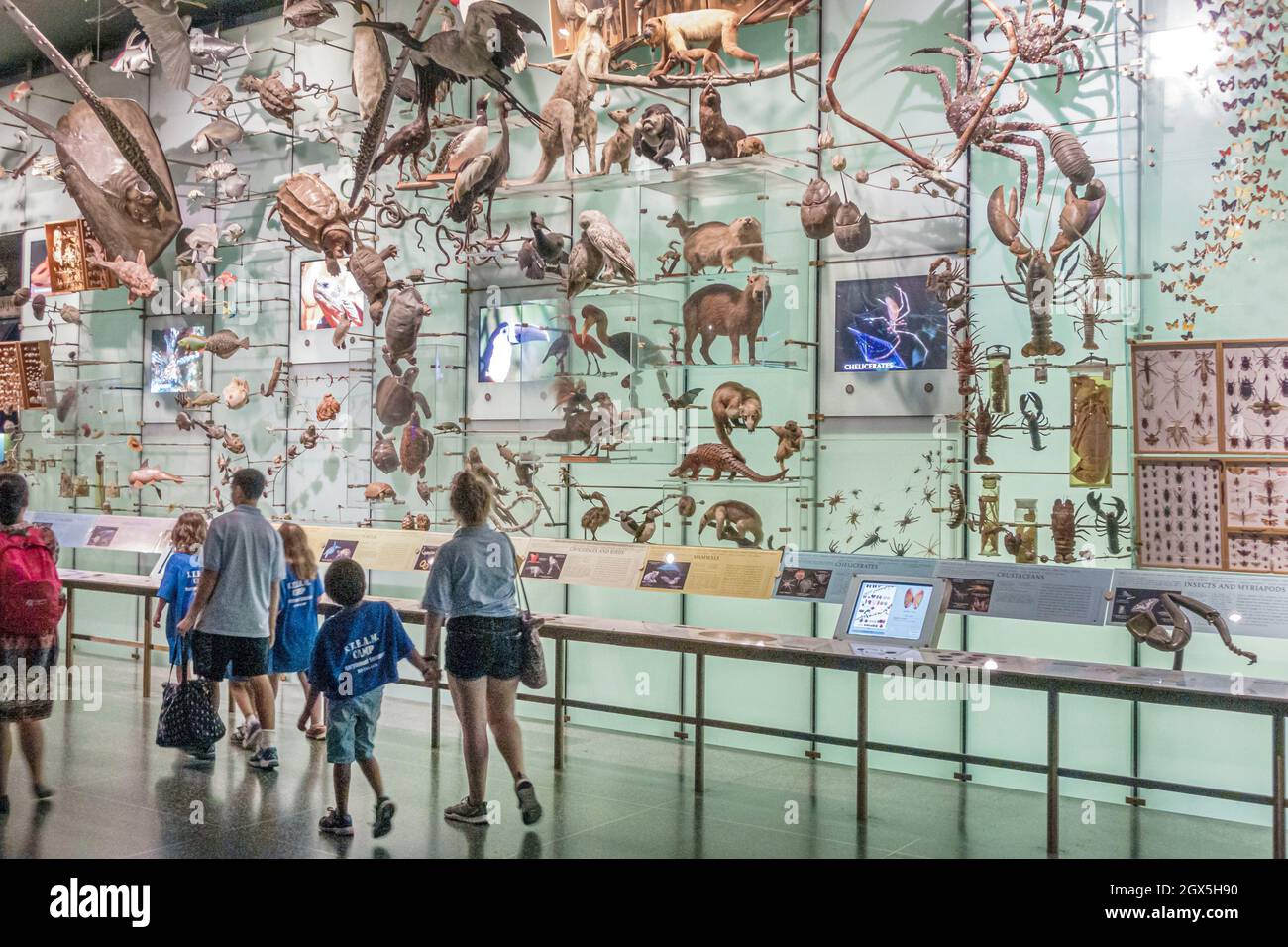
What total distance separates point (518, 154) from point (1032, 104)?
3677mm

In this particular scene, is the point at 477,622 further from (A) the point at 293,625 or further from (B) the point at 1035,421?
(B) the point at 1035,421

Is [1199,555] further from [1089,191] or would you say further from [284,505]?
[284,505]

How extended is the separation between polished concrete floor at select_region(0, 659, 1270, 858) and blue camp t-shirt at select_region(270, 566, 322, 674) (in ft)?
1.85

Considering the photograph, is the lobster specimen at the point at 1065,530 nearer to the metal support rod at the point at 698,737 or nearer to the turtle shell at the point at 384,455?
the metal support rod at the point at 698,737

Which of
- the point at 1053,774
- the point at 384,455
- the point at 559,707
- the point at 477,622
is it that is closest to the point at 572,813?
the point at 559,707

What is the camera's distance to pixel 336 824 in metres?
5.66

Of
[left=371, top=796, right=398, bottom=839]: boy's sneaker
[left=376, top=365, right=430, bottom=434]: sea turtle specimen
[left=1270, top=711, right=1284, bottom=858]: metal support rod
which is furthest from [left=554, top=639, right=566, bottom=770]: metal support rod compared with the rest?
[left=1270, top=711, right=1284, bottom=858]: metal support rod

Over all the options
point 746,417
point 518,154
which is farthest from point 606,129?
→ point 746,417

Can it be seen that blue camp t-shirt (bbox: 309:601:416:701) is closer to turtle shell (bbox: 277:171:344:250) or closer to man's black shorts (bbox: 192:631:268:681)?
man's black shorts (bbox: 192:631:268:681)

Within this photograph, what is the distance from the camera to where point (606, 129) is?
8.44m

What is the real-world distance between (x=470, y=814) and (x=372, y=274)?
3.56 m

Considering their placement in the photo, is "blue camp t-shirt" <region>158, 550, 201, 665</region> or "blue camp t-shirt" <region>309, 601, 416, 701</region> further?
"blue camp t-shirt" <region>158, 550, 201, 665</region>

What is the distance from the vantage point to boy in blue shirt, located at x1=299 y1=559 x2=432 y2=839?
18.1 ft

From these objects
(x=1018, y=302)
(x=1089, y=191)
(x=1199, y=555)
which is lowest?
(x=1199, y=555)
